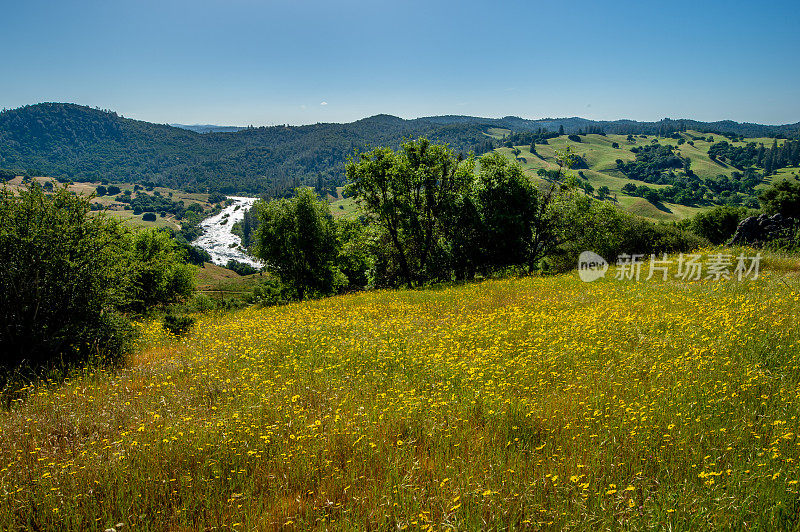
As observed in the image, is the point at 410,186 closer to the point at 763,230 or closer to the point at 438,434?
the point at 763,230

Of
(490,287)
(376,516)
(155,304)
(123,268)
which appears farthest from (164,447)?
(155,304)

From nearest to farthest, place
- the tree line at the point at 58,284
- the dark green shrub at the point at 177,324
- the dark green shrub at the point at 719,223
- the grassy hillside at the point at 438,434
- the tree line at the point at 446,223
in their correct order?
the grassy hillside at the point at 438,434, the tree line at the point at 58,284, the dark green shrub at the point at 177,324, the tree line at the point at 446,223, the dark green shrub at the point at 719,223

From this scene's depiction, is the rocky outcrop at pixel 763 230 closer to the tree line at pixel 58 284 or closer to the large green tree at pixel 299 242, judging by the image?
the large green tree at pixel 299 242

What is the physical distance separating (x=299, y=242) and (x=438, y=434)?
32024 mm

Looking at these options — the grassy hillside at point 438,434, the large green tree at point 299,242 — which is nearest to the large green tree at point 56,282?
the grassy hillside at point 438,434

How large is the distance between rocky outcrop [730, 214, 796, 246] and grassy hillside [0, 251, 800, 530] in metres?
19.6

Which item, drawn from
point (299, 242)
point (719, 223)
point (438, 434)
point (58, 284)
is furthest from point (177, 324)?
point (719, 223)

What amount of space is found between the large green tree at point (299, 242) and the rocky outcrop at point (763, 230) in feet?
103

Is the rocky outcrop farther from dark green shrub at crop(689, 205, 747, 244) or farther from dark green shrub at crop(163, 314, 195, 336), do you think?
dark green shrub at crop(689, 205, 747, 244)

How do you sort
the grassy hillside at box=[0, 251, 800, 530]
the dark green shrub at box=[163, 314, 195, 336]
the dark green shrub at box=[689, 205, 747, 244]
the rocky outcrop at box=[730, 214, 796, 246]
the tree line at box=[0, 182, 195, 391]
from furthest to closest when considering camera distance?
1. the dark green shrub at box=[689, 205, 747, 244]
2. the rocky outcrop at box=[730, 214, 796, 246]
3. the dark green shrub at box=[163, 314, 195, 336]
4. the tree line at box=[0, 182, 195, 391]
5. the grassy hillside at box=[0, 251, 800, 530]

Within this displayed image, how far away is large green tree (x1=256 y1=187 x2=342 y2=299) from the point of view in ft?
115

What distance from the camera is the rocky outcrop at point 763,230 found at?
2338cm

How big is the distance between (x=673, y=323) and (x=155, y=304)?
45756mm

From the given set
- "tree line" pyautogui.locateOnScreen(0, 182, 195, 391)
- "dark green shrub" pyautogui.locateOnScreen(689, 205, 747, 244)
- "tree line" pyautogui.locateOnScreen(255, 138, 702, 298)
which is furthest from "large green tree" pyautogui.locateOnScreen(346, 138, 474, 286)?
"dark green shrub" pyautogui.locateOnScreen(689, 205, 747, 244)
